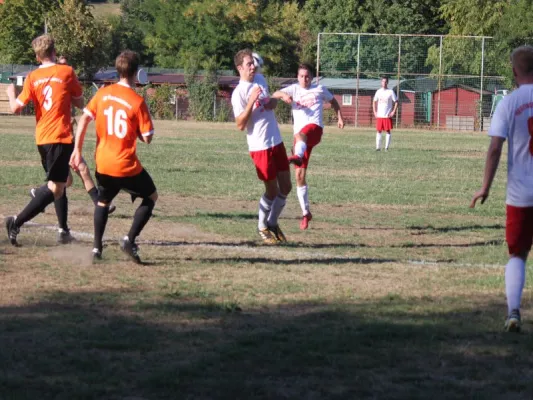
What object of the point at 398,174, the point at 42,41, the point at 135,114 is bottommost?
the point at 398,174

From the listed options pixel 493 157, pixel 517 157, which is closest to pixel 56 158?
pixel 493 157

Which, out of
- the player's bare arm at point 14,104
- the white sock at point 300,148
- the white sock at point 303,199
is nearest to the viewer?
the player's bare arm at point 14,104

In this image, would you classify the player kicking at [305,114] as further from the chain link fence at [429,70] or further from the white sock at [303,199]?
the chain link fence at [429,70]

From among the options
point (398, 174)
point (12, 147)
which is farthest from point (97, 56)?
point (398, 174)

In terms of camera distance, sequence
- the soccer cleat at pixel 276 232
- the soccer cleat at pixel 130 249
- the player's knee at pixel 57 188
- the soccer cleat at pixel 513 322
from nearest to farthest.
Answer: the soccer cleat at pixel 513 322, the soccer cleat at pixel 130 249, the player's knee at pixel 57 188, the soccer cleat at pixel 276 232

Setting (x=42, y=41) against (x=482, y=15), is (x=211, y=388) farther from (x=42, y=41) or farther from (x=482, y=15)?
(x=482, y=15)

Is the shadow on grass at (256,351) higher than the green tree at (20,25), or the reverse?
the green tree at (20,25)

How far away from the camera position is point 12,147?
2567 centimetres

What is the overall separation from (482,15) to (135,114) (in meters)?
57.0

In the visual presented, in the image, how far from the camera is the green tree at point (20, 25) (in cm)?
7769

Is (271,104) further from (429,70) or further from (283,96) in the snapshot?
(429,70)

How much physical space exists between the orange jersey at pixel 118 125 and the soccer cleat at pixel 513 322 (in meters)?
3.62

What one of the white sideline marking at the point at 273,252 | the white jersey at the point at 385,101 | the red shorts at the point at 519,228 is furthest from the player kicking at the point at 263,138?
the white jersey at the point at 385,101

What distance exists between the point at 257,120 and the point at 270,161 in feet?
1.52
